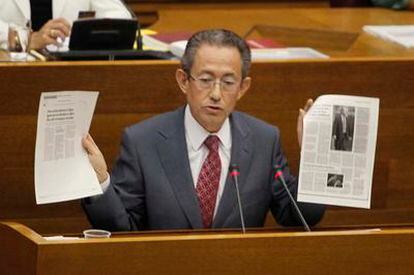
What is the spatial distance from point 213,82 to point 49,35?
1.37 m

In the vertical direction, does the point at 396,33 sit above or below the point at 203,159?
above

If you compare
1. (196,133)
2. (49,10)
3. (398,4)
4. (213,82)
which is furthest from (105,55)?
(398,4)

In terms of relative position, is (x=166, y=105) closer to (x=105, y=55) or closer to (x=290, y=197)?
(x=105, y=55)

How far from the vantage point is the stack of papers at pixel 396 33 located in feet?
Result: 17.2

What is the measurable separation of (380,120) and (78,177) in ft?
4.74

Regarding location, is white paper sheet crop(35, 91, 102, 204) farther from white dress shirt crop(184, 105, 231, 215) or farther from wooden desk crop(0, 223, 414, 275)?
white dress shirt crop(184, 105, 231, 215)

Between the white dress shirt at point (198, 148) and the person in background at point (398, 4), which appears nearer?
the white dress shirt at point (198, 148)

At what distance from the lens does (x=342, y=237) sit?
3.02 meters

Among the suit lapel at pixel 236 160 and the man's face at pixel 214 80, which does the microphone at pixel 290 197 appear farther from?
the man's face at pixel 214 80

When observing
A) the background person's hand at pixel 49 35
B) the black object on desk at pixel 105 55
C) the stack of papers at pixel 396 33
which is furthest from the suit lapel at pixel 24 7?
the stack of papers at pixel 396 33

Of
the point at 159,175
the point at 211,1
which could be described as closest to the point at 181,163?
the point at 159,175

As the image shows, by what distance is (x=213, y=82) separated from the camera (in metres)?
3.43

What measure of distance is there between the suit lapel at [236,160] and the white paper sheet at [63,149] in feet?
1.48

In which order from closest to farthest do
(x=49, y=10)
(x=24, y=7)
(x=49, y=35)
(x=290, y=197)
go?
(x=290, y=197)
(x=49, y=35)
(x=24, y=7)
(x=49, y=10)
